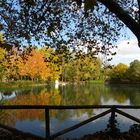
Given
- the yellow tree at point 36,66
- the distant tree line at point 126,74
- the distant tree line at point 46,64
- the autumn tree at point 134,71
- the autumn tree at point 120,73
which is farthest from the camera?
the autumn tree at point 120,73

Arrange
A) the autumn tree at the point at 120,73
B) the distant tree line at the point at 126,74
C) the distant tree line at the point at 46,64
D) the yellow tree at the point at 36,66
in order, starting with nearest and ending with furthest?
the distant tree line at the point at 46,64 → the yellow tree at the point at 36,66 → the distant tree line at the point at 126,74 → the autumn tree at the point at 120,73

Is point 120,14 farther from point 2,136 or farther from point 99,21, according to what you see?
point 2,136

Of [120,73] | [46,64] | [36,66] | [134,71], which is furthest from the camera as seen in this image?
[120,73]

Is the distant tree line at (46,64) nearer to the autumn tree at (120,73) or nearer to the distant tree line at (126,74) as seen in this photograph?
the autumn tree at (120,73)

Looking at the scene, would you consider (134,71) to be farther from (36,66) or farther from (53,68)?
(53,68)

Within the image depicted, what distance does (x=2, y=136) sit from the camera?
975cm

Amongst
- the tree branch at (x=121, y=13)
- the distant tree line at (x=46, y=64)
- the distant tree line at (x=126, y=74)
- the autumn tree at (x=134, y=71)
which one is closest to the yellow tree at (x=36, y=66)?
the distant tree line at (x=46, y=64)

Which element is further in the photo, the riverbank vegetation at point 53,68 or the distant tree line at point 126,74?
the distant tree line at point 126,74

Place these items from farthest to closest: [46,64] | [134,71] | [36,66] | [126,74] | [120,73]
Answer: [120,73]
[126,74]
[134,71]
[36,66]
[46,64]

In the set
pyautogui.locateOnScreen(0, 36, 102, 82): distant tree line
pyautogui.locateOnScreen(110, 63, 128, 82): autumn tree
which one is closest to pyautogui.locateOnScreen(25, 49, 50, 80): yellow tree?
pyautogui.locateOnScreen(0, 36, 102, 82): distant tree line

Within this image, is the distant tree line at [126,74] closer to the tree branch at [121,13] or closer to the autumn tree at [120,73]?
the autumn tree at [120,73]

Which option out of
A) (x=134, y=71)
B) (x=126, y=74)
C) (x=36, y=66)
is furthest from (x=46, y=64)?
(x=126, y=74)

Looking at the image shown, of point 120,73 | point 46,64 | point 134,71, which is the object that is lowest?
point 46,64

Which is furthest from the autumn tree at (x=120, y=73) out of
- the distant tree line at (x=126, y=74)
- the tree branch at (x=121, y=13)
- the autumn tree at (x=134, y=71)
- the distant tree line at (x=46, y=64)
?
the tree branch at (x=121, y=13)
